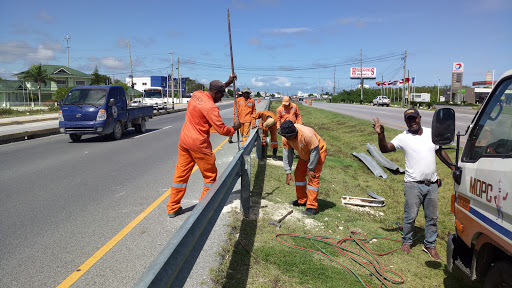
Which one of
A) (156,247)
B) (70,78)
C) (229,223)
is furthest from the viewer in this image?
(70,78)

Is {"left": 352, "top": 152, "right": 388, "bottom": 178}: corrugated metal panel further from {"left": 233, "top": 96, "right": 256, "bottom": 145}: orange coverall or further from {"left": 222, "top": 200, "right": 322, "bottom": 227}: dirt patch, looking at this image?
{"left": 222, "top": 200, "right": 322, "bottom": 227}: dirt patch

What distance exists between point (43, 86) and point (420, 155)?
7509 cm

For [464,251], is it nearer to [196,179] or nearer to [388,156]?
[196,179]

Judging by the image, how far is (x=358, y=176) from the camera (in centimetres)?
1067

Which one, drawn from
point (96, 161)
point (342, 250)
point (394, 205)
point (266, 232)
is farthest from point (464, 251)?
point (96, 161)

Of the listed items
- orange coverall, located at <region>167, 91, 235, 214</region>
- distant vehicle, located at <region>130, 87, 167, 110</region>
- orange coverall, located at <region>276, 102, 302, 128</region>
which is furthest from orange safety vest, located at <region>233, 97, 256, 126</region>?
distant vehicle, located at <region>130, 87, 167, 110</region>

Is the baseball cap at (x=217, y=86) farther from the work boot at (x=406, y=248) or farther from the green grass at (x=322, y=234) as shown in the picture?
the work boot at (x=406, y=248)

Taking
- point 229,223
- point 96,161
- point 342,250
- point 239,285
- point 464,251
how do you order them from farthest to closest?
point 96,161 < point 229,223 < point 342,250 < point 239,285 < point 464,251

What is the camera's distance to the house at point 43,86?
65.6 metres

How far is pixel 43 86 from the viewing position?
6912 centimetres

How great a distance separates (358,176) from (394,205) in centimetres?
277

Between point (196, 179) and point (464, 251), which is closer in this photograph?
point (464, 251)

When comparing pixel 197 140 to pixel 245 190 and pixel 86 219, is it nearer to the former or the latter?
pixel 245 190

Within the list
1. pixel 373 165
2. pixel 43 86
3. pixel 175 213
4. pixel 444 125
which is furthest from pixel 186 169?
pixel 43 86
